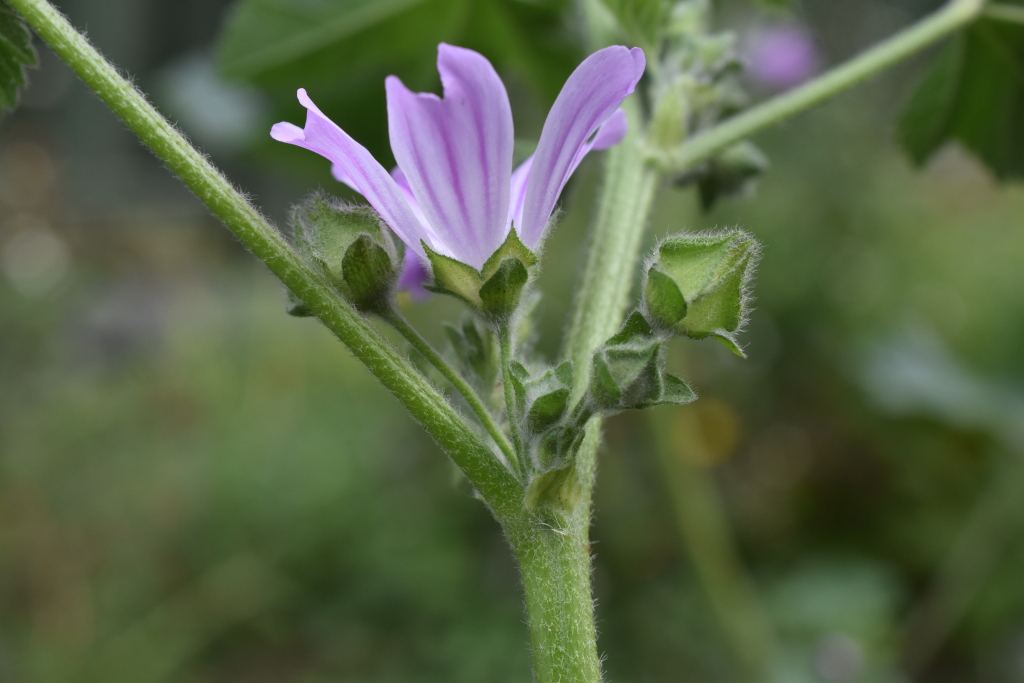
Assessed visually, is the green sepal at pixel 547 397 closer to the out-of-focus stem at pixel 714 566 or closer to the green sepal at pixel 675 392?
the green sepal at pixel 675 392

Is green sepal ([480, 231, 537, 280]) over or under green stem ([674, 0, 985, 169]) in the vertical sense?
over

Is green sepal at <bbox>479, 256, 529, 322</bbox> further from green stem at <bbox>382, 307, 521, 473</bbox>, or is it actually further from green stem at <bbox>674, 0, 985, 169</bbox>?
green stem at <bbox>674, 0, 985, 169</bbox>

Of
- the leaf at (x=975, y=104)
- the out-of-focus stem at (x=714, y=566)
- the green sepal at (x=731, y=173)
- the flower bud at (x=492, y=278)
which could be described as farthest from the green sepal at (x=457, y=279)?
the out-of-focus stem at (x=714, y=566)

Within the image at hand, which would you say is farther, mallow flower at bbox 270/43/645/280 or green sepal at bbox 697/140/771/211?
green sepal at bbox 697/140/771/211

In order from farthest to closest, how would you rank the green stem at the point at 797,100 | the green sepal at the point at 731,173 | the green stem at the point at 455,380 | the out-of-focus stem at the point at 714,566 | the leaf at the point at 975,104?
the out-of-focus stem at the point at 714,566
the leaf at the point at 975,104
the green sepal at the point at 731,173
the green stem at the point at 797,100
the green stem at the point at 455,380

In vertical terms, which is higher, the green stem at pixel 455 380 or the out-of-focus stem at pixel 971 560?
the green stem at pixel 455 380

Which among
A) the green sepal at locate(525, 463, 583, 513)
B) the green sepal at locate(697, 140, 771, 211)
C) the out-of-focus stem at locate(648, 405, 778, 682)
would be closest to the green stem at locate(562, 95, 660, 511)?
the green sepal at locate(525, 463, 583, 513)

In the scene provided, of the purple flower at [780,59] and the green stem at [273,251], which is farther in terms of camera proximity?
the purple flower at [780,59]

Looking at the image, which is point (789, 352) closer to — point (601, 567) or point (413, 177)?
point (601, 567)
